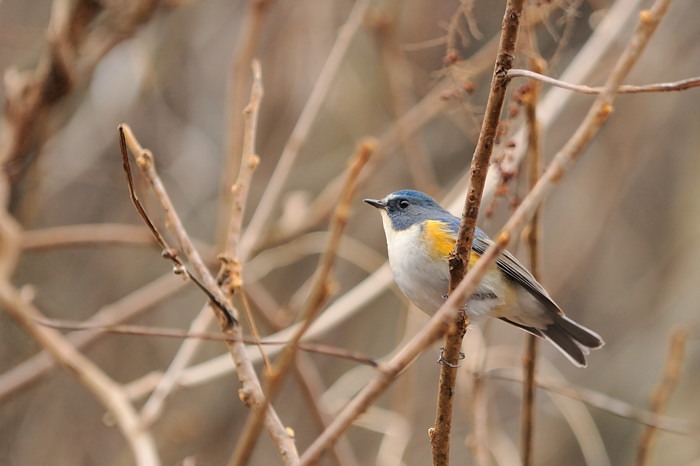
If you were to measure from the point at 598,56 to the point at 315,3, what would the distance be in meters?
2.77

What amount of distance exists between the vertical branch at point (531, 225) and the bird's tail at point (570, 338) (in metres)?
0.80

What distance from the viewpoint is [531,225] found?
8.64 feet

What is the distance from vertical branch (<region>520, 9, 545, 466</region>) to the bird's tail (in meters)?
0.80

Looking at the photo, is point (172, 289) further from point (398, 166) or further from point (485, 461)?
point (398, 166)

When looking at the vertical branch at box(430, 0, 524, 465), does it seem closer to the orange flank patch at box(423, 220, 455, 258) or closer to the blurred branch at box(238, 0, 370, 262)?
the orange flank patch at box(423, 220, 455, 258)

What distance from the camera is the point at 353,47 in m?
6.43

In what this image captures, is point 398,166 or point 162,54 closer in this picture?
point 162,54

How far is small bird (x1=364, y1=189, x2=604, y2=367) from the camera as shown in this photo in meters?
3.30

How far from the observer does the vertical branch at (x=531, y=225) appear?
8.30ft

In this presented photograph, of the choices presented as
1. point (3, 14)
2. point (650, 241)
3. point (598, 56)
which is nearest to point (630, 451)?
point (650, 241)

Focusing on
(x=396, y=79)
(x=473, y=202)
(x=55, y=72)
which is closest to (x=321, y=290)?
(x=473, y=202)

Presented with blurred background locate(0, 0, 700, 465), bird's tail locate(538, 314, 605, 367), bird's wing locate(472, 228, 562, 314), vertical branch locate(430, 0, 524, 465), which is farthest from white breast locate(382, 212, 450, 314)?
blurred background locate(0, 0, 700, 465)

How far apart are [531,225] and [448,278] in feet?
2.37

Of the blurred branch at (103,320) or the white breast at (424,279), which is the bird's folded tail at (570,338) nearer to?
the white breast at (424,279)
